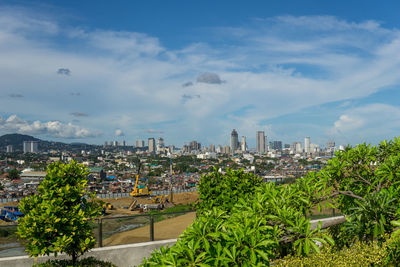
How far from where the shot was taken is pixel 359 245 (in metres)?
6.12

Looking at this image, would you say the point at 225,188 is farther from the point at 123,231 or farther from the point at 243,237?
the point at 243,237

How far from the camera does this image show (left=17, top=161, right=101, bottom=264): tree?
6684 mm

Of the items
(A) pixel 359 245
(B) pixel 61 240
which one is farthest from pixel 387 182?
(B) pixel 61 240

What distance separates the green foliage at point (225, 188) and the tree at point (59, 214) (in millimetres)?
3137

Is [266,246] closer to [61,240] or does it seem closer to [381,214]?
[381,214]

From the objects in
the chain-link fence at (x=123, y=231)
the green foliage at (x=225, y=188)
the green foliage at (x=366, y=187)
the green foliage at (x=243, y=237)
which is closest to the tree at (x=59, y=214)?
the chain-link fence at (x=123, y=231)

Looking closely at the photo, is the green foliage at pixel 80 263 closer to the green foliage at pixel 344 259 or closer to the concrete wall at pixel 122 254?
the concrete wall at pixel 122 254

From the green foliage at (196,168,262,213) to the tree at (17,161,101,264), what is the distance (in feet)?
10.3

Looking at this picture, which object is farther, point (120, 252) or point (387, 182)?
point (120, 252)

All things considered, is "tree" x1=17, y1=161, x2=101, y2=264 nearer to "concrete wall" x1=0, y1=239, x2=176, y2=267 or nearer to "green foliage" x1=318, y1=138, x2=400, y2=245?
"concrete wall" x1=0, y1=239, x2=176, y2=267

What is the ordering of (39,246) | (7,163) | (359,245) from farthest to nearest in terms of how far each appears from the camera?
(7,163)
(39,246)
(359,245)

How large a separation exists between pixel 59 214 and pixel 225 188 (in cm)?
447

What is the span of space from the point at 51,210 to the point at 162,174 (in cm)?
11863

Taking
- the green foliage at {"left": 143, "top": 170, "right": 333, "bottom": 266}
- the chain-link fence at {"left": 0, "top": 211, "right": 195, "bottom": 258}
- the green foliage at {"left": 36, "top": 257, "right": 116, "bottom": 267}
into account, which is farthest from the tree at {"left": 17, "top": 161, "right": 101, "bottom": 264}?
the green foliage at {"left": 143, "top": 170, "right": 333, "bottom": 266}
